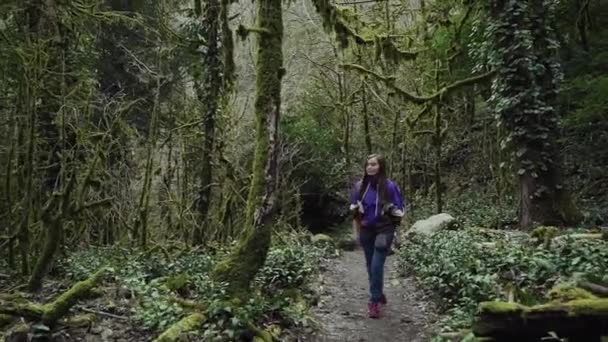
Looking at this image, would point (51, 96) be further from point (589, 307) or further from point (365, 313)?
point (589, 307)

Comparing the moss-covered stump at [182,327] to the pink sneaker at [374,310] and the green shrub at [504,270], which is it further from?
the green shrub at [504,270]

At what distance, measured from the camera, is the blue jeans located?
24.8 ft

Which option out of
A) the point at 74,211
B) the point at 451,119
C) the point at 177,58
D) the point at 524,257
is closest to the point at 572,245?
the point at 524,257

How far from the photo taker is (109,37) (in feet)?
60.6

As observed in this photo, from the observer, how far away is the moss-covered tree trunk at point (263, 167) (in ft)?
24.4

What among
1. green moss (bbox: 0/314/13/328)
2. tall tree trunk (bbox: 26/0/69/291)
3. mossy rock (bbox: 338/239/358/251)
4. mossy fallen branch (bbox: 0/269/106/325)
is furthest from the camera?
mossy rock (bbox: 338/239/358/251)

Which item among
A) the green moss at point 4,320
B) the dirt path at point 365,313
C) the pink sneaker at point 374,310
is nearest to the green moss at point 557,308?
the dirt path at point 365,313

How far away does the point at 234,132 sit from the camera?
19547 mm

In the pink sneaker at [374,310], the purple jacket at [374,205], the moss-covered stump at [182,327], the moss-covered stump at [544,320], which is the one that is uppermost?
the purple jacket at [374,205]

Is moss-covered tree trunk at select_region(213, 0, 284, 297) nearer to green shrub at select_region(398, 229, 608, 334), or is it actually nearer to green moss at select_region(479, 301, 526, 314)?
green shrub at select_region(398, 229, 608, 334)

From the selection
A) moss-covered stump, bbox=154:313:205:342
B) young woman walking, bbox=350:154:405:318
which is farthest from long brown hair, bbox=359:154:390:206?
moss-covered stump, bbox=154:313:205:342

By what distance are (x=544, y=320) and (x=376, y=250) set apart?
297 cm

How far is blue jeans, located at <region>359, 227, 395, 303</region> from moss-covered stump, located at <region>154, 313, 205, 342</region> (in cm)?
231

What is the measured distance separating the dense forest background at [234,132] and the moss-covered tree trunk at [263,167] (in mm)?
20
